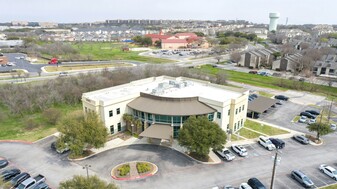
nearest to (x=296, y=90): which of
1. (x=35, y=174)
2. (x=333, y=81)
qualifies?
(x=333, y=81)

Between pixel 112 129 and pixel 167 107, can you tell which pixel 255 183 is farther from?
pixel 112 129

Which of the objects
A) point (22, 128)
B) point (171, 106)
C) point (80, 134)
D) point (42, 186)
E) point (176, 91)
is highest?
point (176, 91)

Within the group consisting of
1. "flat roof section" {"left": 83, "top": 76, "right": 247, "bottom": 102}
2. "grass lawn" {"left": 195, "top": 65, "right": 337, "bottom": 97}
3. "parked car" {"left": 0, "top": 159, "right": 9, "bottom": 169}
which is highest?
"flat roof section" {"left": 83, "top": 76, "right": 247, "bottom": 102}

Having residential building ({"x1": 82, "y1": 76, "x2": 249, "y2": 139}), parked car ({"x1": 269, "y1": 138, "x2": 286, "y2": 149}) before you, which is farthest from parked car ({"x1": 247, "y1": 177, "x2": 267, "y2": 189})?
residential building ({"x1": 82, "y1": 76, "x2": 249, "y2": 139})

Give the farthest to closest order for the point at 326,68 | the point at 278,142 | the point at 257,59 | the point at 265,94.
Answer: the point at 257,59
the point at 326,68
the point at 265,94
the point at 278,142

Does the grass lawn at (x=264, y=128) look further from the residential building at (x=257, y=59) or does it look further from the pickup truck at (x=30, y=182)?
the residential building at (x=257, y=59)

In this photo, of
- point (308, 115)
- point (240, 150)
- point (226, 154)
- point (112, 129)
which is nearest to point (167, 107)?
point (112, 129)

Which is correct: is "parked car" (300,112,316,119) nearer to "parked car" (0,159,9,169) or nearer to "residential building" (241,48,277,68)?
"parked car" (0,159,9,169)
